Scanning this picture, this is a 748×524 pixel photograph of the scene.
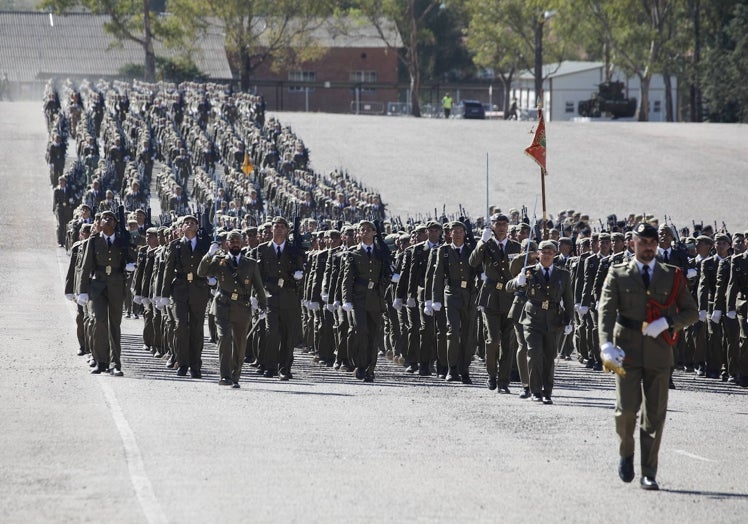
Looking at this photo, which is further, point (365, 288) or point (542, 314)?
point (365, 288)

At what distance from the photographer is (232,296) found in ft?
47.9

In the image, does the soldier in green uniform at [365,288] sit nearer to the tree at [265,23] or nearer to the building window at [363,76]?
the tree at [265,23]

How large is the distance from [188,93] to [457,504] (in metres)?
42.6

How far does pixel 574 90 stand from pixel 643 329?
245 feet

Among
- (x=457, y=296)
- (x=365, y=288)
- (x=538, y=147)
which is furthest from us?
(x=538, y=147)

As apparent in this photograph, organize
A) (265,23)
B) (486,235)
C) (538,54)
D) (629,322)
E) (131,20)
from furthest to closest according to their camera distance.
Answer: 1. (265,23)
2. (131,20)
3. (538,54)
4. (486,235)
5. (629,322)

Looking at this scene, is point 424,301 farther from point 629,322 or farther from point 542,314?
point 629,322

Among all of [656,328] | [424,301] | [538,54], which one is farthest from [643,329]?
[538,54]

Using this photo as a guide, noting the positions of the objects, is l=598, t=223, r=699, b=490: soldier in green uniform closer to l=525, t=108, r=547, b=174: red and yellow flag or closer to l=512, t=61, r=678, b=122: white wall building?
l=525, t=108, r=547, b=174: red and yellow flag

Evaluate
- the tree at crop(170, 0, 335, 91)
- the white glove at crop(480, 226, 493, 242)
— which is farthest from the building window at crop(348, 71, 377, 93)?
the white glove at crop(480, 226, 493, 242)

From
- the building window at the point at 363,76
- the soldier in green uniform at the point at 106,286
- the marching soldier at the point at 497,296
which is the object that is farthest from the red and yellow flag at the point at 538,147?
the building window at the point at 363,76

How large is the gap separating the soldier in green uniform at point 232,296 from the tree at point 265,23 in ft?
208

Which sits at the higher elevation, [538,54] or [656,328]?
[538,54]

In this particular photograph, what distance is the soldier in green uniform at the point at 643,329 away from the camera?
955 centimetres
